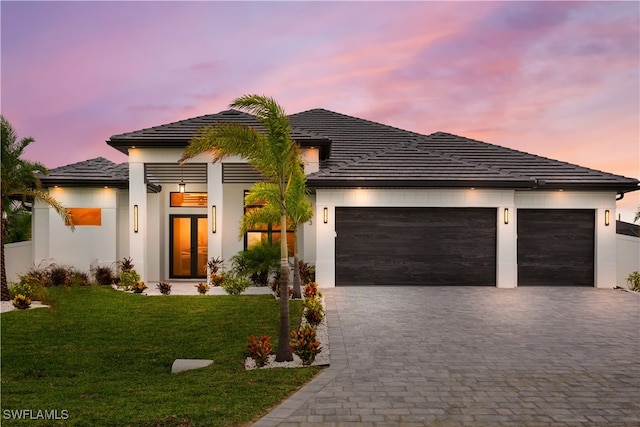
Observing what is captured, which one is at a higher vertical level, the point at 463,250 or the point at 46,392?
the point at 463,250

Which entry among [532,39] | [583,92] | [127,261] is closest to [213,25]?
[127,261]

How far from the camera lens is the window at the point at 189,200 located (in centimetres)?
1670

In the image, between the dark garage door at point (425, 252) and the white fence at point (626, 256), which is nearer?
the white fence at point (626, 256)

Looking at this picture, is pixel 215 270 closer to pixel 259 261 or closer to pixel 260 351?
pixel 259 261

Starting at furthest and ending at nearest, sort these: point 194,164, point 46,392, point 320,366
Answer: point 194,164 < point 320,366 < point 46,392

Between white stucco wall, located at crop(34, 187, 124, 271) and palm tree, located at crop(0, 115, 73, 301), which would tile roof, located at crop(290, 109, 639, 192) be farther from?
palm tree, located at crop(0, 115, 73, 301)

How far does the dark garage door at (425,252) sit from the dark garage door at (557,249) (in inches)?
51.4

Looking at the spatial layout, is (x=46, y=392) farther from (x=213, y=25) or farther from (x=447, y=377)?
(x=213, y=25)

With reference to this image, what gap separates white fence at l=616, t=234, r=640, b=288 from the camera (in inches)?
557

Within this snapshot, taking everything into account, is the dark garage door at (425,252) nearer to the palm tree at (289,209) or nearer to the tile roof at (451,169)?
the tile roof at (451,169)

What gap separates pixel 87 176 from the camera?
15.6 m

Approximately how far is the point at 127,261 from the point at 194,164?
14.1 ft

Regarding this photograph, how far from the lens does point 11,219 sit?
19156mm

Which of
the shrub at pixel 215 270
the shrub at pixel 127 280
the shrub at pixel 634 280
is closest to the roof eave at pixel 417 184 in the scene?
the shrub at pixel 215 270
